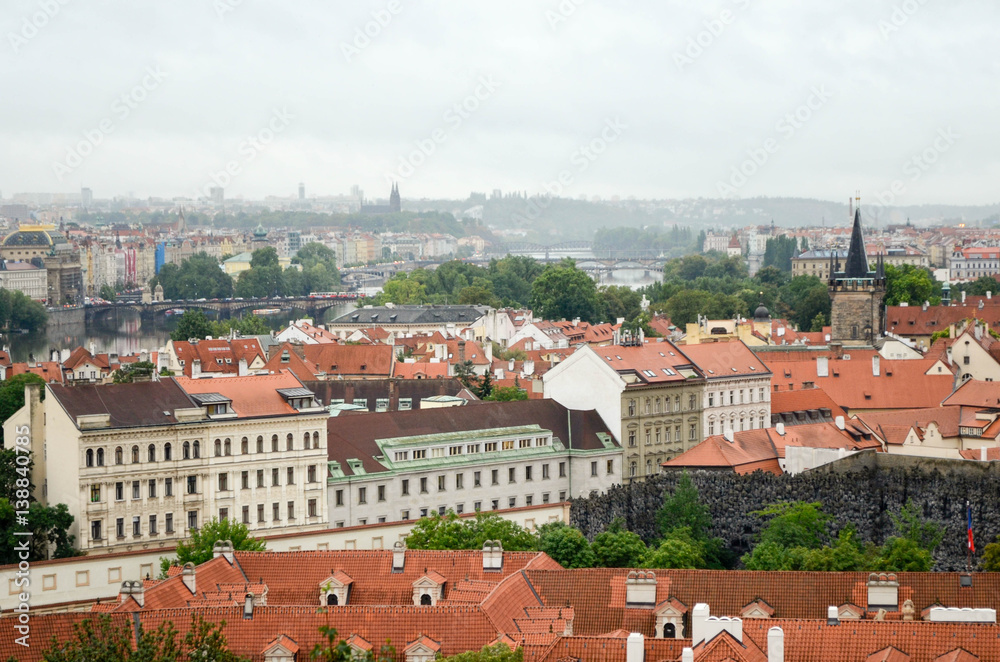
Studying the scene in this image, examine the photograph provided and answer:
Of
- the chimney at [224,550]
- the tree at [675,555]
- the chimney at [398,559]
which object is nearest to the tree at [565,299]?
the tree at [675,555]

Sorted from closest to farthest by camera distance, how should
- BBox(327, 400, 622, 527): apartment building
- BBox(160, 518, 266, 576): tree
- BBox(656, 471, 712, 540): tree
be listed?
BBox(160, 518, 266, 576): tree → BBox(656, 471, 712, 540): tree → BBox(327, 400, 622, 527): apartment building

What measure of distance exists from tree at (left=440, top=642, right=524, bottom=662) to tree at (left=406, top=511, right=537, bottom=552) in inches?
746

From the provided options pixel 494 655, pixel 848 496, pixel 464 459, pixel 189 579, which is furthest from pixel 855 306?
pixel 494 655

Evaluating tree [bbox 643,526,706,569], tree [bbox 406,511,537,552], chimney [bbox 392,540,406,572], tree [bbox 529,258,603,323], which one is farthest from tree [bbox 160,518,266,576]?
tree [bbox 529,258,603,323]

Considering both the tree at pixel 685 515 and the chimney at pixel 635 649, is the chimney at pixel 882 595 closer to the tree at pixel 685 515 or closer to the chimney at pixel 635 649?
the chimney at pixel 635 649

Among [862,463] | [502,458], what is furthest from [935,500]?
[502,458]

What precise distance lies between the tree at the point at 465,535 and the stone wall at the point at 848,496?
6858 millimetres

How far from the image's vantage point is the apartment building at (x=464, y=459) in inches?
2347

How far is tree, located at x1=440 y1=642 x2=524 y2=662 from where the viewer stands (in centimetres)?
2689

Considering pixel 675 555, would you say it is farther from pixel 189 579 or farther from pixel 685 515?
pixel 189 579

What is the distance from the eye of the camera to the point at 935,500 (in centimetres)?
5650

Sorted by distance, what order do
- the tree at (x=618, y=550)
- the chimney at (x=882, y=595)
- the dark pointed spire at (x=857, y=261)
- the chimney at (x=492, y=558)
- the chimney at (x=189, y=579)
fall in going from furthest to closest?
the dark pointed spire at (x=857, y=261)
the tree at (x=618, y=550)
the chimney at (x=492, y=558)
the chimney at (x=189, y=579)
the chimney at (x=882, y=595)

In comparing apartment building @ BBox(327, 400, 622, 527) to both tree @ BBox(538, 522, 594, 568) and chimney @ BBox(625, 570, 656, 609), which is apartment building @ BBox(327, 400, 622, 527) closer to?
tree @ BBox(538, 522, 594, 568)

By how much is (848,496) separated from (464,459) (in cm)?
1374
